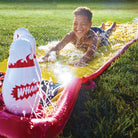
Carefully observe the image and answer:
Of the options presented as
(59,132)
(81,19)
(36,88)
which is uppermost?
(81,19)

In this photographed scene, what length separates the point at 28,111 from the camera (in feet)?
3.34

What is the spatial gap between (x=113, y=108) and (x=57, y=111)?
37cm

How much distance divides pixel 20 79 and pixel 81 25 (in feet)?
5.04

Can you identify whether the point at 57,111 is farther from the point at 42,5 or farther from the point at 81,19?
the point at 42,5

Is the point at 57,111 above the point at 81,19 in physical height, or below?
below

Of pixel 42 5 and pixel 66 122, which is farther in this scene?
pixel 42 5

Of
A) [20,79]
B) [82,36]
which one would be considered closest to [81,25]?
[82,36]

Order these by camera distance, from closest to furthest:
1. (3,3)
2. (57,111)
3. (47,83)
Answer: (57,111) < (47,83) < (3,3)

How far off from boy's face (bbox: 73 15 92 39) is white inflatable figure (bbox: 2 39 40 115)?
56.6 inches

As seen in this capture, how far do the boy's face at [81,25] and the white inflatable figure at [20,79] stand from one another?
1437 millimetres

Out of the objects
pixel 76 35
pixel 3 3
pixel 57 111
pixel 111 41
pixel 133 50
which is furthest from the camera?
pixel 3 3

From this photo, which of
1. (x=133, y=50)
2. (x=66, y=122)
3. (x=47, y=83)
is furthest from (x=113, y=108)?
(x=133, y=50)

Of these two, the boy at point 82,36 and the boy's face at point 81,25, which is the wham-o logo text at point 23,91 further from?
the boy's face at point 81,25

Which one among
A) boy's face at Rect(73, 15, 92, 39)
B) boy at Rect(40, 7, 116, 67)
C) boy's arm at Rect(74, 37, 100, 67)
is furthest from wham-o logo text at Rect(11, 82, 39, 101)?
boy's face at Rect(73, 15, 92, 39)
